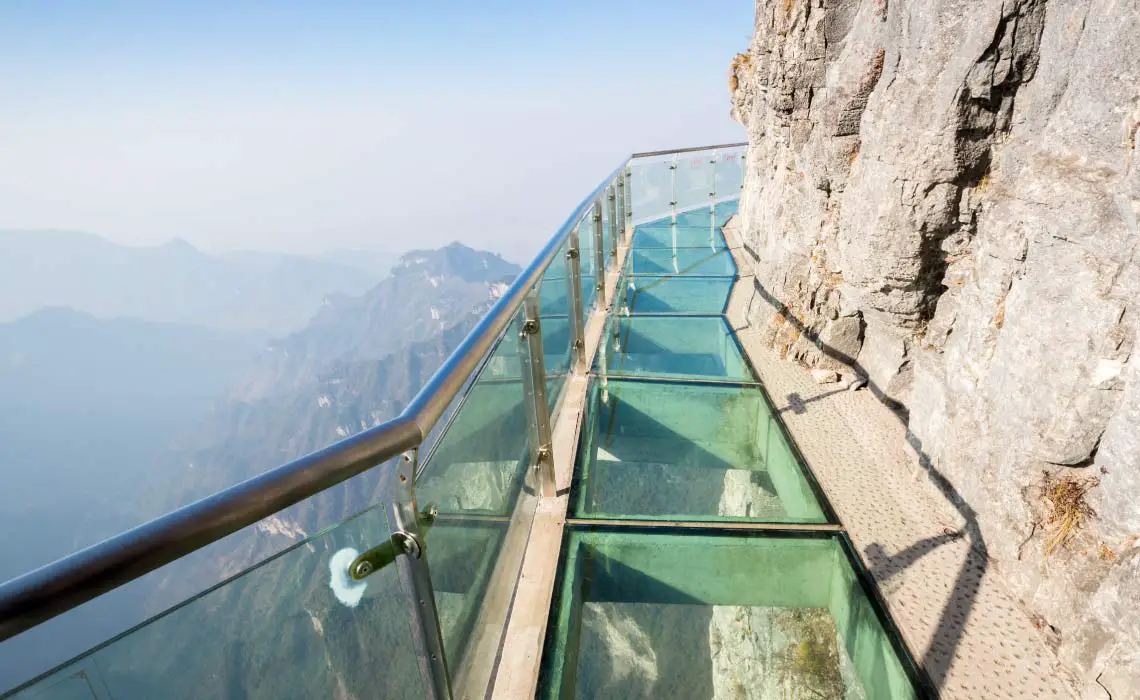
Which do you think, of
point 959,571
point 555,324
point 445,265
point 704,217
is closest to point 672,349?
point 555,324

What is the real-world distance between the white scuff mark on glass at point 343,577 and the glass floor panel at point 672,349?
317 cm

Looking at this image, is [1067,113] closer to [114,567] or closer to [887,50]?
[887,50]

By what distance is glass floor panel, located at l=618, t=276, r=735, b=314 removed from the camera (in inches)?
238

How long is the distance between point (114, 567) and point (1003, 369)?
2.86m

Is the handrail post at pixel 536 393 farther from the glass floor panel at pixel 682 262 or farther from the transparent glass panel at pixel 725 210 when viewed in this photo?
the transparent glass panel at pixel 725 210

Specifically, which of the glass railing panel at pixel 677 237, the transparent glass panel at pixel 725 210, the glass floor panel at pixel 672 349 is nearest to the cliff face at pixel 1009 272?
the glass floor panel at pixel 672 349

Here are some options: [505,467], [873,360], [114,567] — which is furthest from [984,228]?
[114,567]

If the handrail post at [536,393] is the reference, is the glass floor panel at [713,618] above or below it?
below

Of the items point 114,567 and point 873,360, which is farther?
point 873,360

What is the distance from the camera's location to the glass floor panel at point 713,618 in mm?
2203

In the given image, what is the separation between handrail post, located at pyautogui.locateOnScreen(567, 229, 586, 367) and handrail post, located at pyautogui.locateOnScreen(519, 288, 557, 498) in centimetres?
124

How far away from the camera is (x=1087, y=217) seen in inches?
78.4

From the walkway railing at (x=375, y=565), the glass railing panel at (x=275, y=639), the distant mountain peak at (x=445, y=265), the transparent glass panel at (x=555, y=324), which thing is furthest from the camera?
the distant mountain peak at (x=445, y=265)

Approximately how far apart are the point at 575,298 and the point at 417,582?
2.82 metres
